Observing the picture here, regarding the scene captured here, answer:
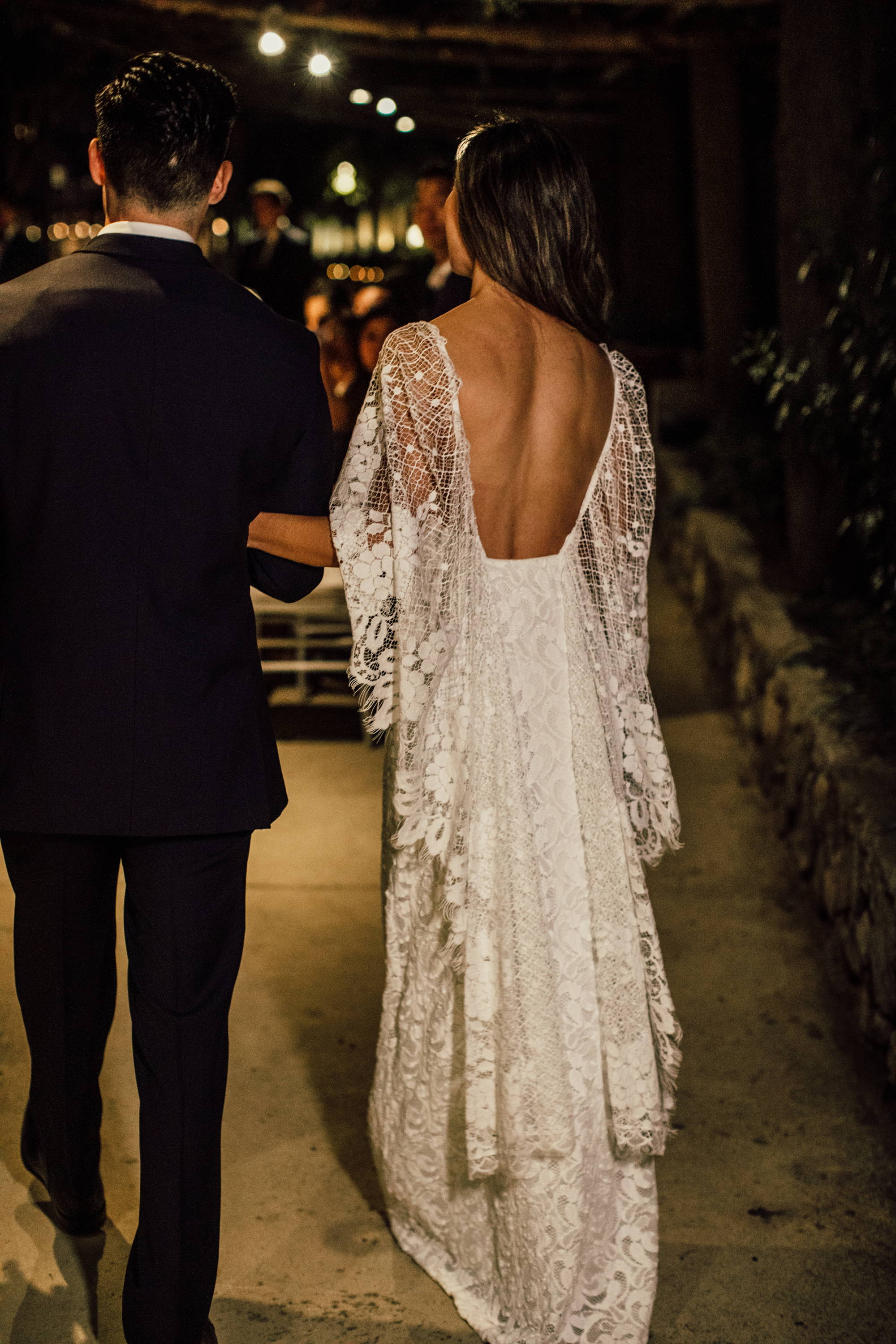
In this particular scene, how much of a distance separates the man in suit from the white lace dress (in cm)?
22

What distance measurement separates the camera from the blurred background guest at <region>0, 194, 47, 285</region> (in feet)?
26.7

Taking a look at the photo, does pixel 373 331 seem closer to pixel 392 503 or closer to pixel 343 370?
pixel 343 370

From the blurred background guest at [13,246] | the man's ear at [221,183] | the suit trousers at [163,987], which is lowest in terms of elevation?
the suit trousers at [163,987]

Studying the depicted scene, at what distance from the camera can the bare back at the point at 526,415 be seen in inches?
78.4

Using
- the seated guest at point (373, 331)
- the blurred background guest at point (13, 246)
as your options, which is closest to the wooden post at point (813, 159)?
the seated guest at point (373, 331)

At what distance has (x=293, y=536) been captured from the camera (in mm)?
1973

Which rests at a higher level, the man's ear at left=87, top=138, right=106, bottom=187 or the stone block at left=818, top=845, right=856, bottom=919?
→ the man's ear at left=87, top=138, right=106, bottom=187

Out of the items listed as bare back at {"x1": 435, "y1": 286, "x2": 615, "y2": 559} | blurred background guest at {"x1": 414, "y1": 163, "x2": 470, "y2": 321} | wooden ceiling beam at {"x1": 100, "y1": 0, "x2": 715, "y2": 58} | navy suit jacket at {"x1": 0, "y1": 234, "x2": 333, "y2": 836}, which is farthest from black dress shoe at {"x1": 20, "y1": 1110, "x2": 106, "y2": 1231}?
wooden ceiling beam at {"x1": 100, "y1": 0, "x2": 715, "y2": 58}

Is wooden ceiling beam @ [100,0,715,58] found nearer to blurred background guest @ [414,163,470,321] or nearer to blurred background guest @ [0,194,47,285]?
blurred background guest @ [0,194,47,285]

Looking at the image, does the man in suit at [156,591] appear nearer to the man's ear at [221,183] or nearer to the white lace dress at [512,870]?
the man's ear at [221,183]

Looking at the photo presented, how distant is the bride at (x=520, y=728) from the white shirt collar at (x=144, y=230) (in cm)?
38

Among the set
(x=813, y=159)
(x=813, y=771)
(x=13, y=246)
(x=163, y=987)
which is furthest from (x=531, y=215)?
(x=13, y=246)

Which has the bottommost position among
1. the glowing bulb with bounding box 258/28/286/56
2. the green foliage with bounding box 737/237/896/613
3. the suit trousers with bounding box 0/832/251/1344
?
the suit trousers with bounding box 0/832/251/1344

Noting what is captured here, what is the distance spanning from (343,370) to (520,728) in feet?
13.5
